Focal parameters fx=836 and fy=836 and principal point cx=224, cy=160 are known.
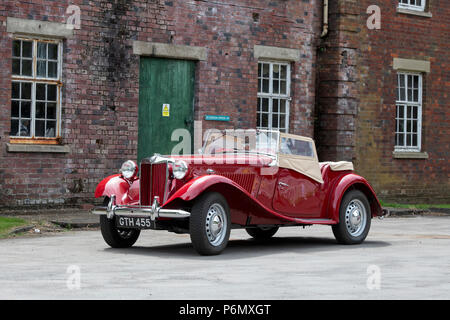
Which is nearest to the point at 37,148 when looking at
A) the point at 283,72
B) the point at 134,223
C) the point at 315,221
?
the point at 134,223

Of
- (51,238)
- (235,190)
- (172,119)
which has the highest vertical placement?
(172,119)

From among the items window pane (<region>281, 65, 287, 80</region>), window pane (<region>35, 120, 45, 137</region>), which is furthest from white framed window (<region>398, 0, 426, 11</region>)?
window pane (<region>35, 120, 45, 137</region>)

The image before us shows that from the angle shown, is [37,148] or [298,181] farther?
[37,148]

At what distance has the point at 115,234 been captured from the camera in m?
10.6

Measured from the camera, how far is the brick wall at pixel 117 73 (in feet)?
49.4

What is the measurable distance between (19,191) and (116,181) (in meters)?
4.77

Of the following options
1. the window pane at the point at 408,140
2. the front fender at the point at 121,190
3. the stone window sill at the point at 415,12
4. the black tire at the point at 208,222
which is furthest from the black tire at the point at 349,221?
the stone window sill at the point at 415,12

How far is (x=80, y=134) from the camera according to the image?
15805 mm

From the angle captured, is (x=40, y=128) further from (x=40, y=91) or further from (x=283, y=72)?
(x=283, y=72)

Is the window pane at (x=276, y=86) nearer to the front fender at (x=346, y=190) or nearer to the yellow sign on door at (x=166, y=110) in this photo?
the yellow sign on door at (x=166, y=110)

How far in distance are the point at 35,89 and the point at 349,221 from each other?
22.3 ft

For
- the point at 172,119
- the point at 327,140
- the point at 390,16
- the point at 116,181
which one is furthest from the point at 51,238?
the point at 390,16

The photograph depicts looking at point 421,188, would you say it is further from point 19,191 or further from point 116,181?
point 116,181

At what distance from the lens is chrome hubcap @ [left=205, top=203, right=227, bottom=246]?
32.2 feet
